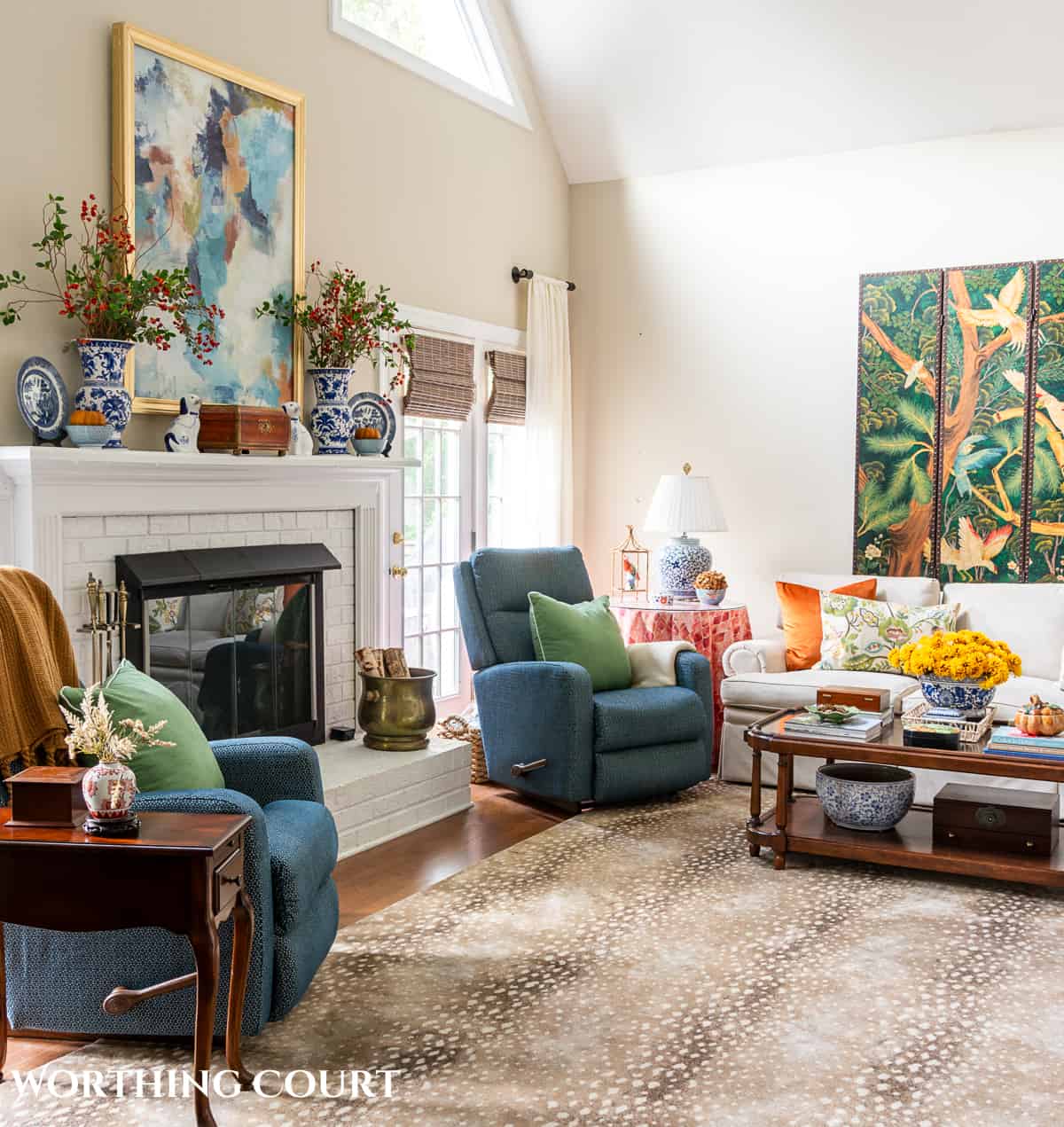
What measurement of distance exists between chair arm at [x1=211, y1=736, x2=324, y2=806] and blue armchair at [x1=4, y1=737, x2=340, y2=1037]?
241 mm

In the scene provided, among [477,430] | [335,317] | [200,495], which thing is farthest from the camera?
Result: [477,430]

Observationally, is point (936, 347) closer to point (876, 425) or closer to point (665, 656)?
point (876, 425)

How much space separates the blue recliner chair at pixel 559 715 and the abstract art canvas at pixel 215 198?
1.20m

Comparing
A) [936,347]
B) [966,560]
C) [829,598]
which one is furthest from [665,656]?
[936,347]

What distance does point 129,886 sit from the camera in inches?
93.9

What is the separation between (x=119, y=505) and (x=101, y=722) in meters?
1.67

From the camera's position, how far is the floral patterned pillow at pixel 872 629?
5305 millimetres

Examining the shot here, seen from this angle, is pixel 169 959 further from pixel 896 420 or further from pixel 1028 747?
pixel 896 420

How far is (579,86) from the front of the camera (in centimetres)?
626

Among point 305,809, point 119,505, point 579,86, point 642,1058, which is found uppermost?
point 579,86

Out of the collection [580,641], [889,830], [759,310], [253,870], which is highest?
[759,310]

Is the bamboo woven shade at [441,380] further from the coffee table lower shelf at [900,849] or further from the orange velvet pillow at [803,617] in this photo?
the coffee table lower shelf at [900,849]

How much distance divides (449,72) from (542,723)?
3120 millimetres

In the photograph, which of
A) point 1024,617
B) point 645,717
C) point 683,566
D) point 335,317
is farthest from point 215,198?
point 1024,617
